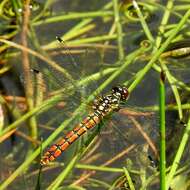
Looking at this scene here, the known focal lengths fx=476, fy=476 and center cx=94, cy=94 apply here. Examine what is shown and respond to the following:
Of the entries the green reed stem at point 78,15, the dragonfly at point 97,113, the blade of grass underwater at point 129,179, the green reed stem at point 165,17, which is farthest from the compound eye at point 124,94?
the green reed stem at point 78,15

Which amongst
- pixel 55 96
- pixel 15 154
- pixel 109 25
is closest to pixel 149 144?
pixel 55 96

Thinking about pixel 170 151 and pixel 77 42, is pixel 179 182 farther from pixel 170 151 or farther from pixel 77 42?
pixel 77 42

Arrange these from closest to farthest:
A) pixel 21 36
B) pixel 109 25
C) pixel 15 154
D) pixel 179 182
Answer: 1. pixel 179 182
2. pixel 15 154
3. pixel 21 36
4. pixel 109 25

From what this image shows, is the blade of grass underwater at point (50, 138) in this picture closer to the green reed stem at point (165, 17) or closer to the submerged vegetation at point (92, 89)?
the submerged vegetation at point (92, 89)

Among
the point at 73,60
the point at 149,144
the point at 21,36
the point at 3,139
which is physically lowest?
the point at 149,144

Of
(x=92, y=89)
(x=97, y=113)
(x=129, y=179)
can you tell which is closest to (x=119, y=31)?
(x=92, y=89)
